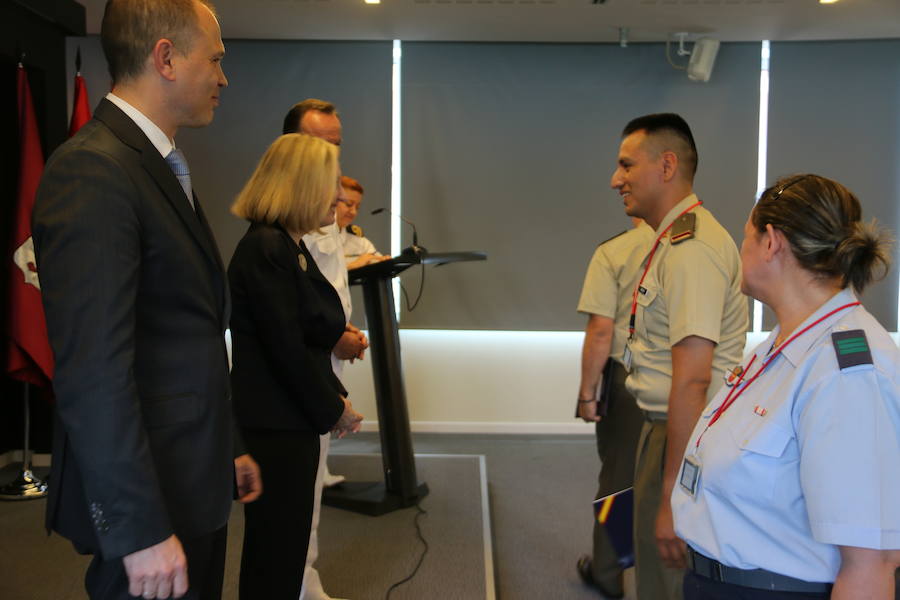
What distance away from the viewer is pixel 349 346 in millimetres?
2375

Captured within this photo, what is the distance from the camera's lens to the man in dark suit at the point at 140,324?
1020mm

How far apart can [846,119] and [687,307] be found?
11.8 ft

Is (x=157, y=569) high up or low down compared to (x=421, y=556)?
up

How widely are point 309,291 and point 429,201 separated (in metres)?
3.00

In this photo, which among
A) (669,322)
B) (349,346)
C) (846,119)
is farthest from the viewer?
(846,119)

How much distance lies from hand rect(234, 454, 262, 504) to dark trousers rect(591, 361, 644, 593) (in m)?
1.47

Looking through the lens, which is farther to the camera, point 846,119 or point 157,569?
point 846,119

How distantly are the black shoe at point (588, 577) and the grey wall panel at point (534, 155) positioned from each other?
2.11 meters

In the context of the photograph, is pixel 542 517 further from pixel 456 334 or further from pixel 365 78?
pixel 365 78

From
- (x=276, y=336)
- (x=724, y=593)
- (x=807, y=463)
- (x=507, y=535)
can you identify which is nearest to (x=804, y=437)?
(x=807, y=463)

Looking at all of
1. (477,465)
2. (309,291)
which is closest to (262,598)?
(309,291)

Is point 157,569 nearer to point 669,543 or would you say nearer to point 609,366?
point 669,543

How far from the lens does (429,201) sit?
475 centimetres

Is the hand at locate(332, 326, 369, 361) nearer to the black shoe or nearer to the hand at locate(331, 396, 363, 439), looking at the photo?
the hand at locate(331, 396, 363, 439)
